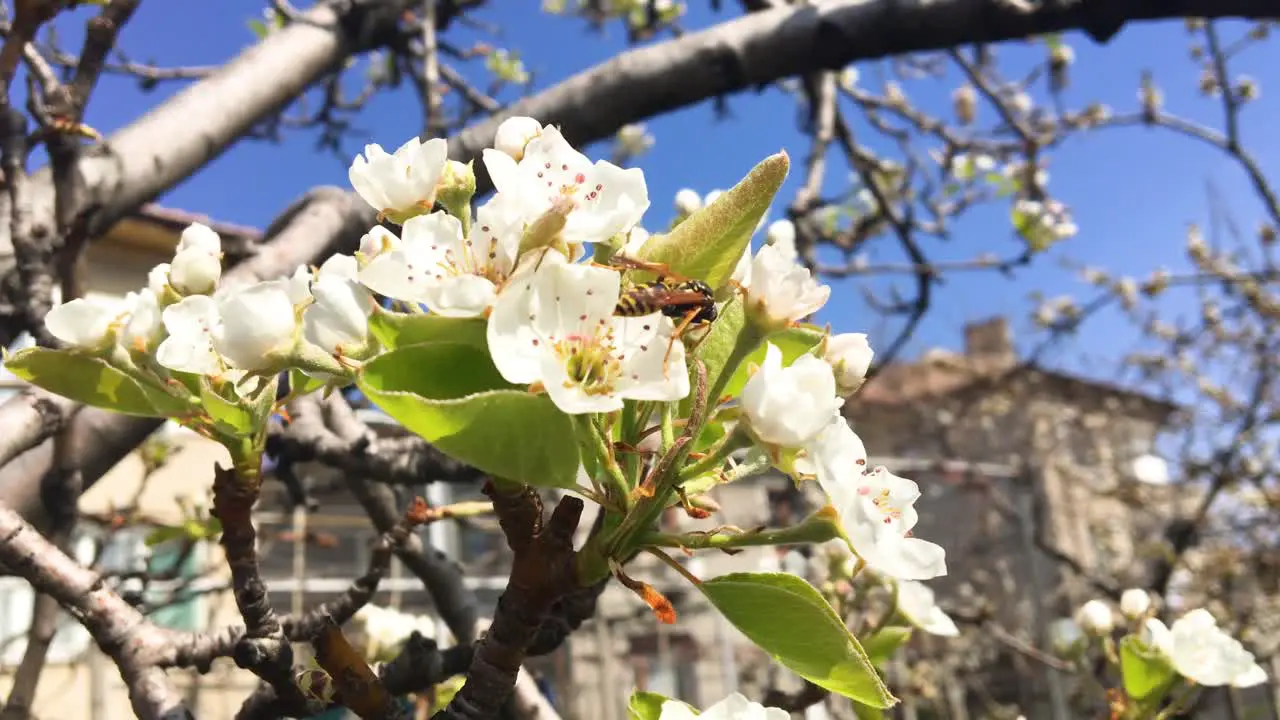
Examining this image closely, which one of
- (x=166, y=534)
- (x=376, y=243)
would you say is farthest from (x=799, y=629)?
(x=166, y=534)

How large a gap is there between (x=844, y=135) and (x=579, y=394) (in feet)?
9.91

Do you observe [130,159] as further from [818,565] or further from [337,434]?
[818,565]

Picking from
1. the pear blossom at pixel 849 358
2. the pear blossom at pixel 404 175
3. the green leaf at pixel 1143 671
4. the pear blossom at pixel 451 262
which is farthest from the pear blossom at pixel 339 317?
the green leaf at pixel 1143 671

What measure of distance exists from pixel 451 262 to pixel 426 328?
0.09 m

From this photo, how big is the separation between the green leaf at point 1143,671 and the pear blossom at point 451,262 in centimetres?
106

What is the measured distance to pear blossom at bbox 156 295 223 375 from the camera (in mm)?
758

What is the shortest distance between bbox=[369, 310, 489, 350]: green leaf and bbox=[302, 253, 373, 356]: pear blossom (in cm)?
2

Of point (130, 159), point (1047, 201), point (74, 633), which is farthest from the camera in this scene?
point (74, 633)

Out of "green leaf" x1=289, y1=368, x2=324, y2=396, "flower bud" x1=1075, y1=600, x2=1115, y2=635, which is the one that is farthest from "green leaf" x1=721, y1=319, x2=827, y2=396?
"flower bud" x1=1075, y1=600, x2=1115, y2=635

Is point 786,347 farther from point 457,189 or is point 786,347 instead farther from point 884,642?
point 884,642

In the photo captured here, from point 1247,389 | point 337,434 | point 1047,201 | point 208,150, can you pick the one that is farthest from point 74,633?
point 1247,389

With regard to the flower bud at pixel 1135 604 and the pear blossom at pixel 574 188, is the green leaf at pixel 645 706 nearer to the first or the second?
the pear blossom at pixel 574 188

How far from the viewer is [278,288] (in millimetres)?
729

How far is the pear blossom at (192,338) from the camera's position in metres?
0.76
